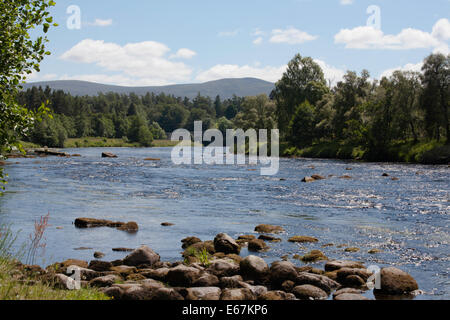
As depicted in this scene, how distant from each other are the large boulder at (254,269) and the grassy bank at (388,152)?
57197 millimetres

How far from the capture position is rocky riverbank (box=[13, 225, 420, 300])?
500 inches

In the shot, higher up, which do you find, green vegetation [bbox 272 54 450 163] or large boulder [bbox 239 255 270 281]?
green vegetation [bbox 272 54 450 163]

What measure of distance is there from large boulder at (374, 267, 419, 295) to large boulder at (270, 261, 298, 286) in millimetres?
2627

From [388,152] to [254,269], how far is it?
212 feet

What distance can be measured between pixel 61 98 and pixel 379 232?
191 m

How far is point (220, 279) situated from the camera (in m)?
14.5

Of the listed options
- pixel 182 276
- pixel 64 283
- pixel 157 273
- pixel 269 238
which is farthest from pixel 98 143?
pixel 64 283

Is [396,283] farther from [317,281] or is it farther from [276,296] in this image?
[276,296]

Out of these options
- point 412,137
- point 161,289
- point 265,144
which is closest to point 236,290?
point 161,289

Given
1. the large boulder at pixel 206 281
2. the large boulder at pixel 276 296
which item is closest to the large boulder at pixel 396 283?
the large boulder at pixel 276 296

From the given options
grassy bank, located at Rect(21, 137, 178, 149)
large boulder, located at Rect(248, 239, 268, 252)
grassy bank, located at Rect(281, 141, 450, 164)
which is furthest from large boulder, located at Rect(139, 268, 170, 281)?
grassy bank, located at Rect(21, 137, 178, 149)

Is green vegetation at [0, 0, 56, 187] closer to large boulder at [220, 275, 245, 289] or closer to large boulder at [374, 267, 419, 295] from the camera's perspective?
large boulder at [220, 275, 245, 289]

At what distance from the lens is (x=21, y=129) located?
10867 mm
